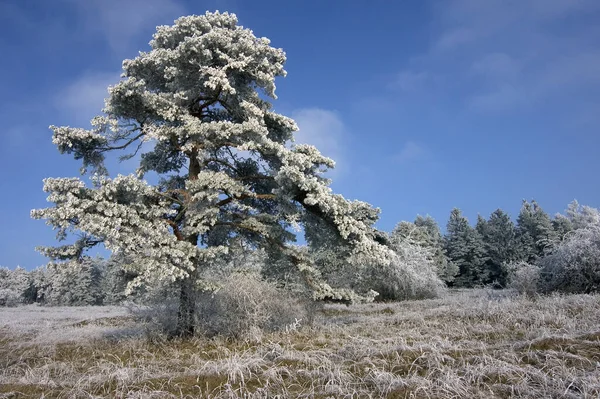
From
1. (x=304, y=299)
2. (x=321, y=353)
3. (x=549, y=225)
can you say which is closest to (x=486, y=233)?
(x=549, y=225)

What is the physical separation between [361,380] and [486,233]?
6604 centimetres

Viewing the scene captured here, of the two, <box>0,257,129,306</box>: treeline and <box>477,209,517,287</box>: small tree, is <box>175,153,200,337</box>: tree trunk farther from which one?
<box>477,209,517,287</box>: small tree

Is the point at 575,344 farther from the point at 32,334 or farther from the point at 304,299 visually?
the point at 32,334

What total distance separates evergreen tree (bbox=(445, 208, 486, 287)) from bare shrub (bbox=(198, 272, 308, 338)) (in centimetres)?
5132

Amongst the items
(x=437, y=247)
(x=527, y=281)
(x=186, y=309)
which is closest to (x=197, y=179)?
(x=186, y=309)

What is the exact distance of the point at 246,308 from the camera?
11.1 metres

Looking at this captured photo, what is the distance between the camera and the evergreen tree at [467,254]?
2286 inches

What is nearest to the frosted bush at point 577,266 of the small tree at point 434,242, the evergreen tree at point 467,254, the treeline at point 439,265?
the treeline at point 439,265

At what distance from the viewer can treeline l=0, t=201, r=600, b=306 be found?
13.2m

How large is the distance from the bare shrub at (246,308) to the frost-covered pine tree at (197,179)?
666 mm

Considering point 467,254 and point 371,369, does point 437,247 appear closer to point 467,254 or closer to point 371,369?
point 467,254

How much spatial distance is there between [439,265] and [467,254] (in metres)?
11.2

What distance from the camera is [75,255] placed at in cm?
1071

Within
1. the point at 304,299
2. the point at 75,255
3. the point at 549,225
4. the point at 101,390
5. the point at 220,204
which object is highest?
the point at 549,225
